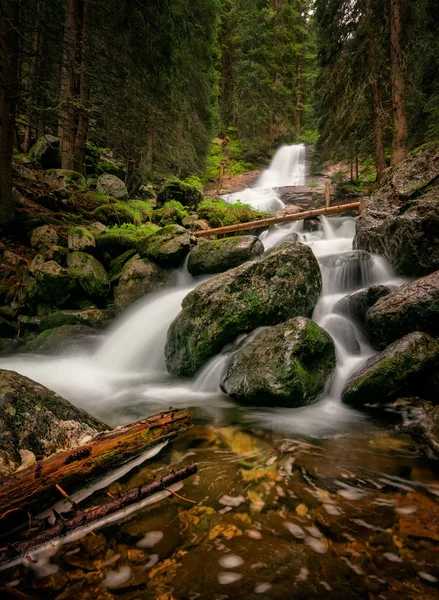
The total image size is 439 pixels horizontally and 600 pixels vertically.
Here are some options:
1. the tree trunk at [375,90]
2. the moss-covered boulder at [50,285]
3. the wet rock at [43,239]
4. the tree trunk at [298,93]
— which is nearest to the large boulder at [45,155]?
the wet rock at [43,239]

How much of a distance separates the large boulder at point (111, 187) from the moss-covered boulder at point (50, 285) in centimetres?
482

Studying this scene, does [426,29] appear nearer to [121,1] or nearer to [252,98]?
[121,1]

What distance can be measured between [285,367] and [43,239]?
23.1 feet

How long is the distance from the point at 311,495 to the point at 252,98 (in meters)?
34.4

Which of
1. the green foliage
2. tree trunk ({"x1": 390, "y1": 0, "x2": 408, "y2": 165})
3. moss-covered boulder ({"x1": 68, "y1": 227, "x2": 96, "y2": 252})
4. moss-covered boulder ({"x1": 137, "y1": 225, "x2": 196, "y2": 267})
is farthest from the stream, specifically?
tree trunk ({"x1": 390, "y1": 0, "x2": 408, "y2": 165})

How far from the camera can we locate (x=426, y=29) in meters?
10.9

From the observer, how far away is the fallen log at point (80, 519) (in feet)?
5.33

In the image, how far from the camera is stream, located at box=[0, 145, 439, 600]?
5.12ft

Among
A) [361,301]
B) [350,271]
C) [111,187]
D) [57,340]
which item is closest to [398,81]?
[350,271]

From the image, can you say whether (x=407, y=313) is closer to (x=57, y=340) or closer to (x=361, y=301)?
(x=361, y=301)

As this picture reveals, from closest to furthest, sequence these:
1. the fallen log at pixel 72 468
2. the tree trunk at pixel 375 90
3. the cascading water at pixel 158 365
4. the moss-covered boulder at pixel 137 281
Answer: the fallen log at pixel 72 468, the cascading water at pixel 158 365, the moss-covered boulder at pixel 137 281, the tree trunk at pixel 375 90

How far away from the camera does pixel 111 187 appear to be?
11.7 metres

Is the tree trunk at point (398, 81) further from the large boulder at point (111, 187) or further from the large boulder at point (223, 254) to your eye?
the large boulder at point (111, 187)

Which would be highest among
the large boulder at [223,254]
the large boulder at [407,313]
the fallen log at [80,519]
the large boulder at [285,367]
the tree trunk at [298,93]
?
the tree trunk at [298,93]
